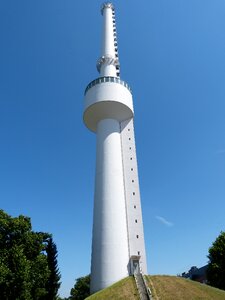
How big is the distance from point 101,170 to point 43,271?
1932 centimetres


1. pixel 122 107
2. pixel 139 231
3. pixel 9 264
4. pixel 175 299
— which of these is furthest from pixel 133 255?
pixel 122 107

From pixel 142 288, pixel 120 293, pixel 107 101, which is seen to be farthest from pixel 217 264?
pixel 107 101

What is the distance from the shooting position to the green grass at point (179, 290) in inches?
1267

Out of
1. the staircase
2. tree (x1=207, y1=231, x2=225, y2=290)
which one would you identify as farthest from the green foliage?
tree (x1=207, y1=231, x2=225, y2=290)

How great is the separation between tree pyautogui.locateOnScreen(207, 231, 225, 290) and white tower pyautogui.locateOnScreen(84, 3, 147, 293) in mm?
13508

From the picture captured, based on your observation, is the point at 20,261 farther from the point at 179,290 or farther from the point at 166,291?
the point at 179,290

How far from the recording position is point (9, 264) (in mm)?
36500

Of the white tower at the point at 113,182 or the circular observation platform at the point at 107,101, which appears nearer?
the white tower at the point at 113,182

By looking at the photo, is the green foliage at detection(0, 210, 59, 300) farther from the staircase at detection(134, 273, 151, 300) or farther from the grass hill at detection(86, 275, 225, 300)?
the staircase at detection(134, 273, 151, 300)

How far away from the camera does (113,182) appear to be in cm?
4984

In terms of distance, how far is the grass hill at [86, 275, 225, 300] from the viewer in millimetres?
32406

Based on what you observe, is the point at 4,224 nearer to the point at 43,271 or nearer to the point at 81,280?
the point at 43,271

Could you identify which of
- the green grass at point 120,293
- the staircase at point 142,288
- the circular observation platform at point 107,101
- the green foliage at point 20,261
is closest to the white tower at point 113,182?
the circular observation platform at point 107,101

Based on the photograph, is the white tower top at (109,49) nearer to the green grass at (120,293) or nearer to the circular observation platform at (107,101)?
the circular observation platform at (107,101)
